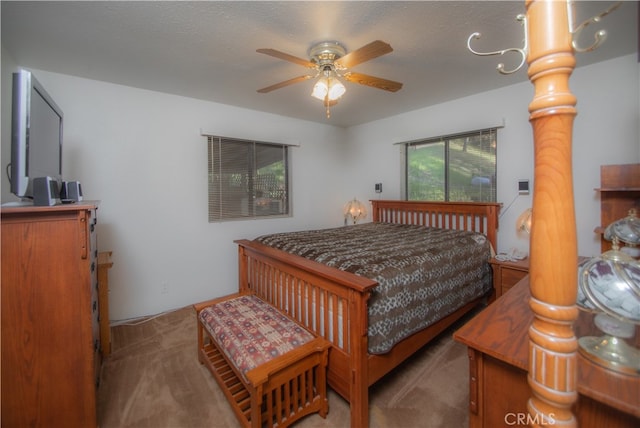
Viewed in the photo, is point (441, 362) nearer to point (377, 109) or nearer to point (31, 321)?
point (31, 321)

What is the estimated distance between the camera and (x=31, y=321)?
1.27 meters

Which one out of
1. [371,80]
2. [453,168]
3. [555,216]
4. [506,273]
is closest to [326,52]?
[371,80]

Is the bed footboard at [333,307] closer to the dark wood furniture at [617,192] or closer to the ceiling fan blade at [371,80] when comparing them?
the ceiling fan blade at [371,80]

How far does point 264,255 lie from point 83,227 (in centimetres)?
121

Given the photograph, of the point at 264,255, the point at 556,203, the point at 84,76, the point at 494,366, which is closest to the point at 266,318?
the point at 264,255

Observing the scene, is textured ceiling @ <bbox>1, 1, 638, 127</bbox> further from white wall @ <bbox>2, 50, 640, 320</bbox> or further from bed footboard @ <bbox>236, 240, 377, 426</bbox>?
bed footboard @ <bbox>236, 240, 377, 426</bbox>

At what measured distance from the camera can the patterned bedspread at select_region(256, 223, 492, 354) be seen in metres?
1.69

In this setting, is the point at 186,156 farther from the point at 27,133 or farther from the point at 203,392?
the point at 203,392

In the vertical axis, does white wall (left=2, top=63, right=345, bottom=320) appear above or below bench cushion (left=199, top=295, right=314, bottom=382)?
above

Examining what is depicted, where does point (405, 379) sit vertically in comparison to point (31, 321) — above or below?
below

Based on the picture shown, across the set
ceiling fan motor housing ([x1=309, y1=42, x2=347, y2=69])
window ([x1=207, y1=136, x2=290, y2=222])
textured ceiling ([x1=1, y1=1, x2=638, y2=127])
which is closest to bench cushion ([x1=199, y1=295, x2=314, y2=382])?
window ([x1=207, y1=136, x2=290, y2=222])

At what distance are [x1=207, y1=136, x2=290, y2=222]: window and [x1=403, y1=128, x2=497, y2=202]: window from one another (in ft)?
5.90

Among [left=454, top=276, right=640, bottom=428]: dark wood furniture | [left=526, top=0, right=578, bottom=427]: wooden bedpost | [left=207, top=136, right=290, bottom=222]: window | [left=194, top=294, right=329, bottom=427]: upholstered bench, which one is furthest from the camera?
[left=207, top=136, right=290, bottom=222]: window

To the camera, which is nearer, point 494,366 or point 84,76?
point 494,366
